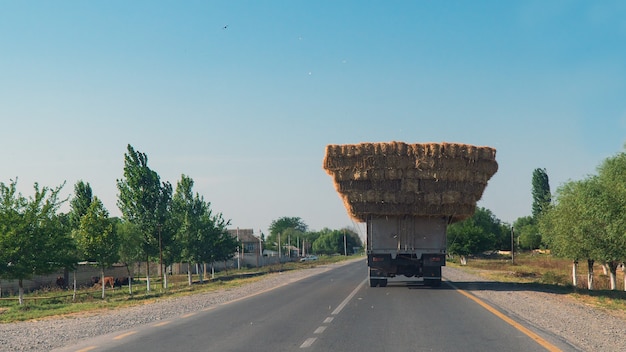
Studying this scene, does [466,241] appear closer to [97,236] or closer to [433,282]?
[97,236]

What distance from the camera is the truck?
77.8 feet

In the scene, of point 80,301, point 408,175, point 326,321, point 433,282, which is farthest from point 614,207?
point 80,301

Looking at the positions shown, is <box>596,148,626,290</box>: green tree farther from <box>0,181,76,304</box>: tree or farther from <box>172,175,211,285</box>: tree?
<box>172,175,211,285</box>: tree

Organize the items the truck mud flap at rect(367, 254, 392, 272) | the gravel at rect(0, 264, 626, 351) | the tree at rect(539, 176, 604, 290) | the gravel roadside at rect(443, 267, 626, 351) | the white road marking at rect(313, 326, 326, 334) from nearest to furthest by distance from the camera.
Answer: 1. the gravel roadside at rect(443, 267, 626, 351)
2. the gravel at rect(0, 264, 626, 351)
3. the white road marking at rect(313, 326, 326, 334)
4. the truck mud flap at rect(367, 254, 392, 272)
5. the tree at rect(539, 176, 604, 290)

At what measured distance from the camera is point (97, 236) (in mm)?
40188

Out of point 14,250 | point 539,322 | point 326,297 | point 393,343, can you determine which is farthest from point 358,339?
point 14,250

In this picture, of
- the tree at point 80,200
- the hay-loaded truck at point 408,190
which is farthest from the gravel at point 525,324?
the tree at point 80,200

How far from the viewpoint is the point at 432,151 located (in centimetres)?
2189

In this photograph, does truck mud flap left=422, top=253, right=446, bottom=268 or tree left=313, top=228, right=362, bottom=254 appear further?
tree left=313, top=228, right=362, bottom=254

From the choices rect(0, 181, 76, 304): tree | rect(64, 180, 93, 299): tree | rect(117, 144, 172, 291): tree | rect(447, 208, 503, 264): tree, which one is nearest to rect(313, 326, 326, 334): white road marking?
rect(0, 181, 76, 304): tree

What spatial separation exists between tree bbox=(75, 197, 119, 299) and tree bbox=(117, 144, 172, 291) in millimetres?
7769

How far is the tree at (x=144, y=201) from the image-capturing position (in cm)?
4953

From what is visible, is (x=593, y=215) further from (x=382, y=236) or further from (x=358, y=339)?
(x=358, y=339)

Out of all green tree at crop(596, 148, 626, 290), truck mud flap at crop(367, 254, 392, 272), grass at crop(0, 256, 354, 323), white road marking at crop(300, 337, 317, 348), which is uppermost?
green tree at crop(596, 148, 626, 290)
